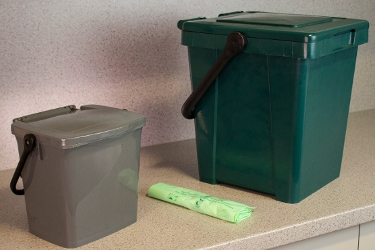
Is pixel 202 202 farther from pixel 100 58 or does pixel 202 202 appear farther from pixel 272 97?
pixel 100 58

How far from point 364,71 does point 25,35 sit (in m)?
1.29

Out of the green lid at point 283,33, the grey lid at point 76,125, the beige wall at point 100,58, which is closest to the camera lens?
the grey lid at point 76,125

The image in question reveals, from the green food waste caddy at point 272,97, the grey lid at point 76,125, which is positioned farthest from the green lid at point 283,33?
the grey lid at point 76,125

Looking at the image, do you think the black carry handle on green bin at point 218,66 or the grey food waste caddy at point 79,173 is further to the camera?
the black carry handle on green bin at point 218,66

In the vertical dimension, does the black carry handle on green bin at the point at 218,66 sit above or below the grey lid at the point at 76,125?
above

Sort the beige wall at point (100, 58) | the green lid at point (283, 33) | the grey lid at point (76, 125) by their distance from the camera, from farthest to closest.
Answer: the beige wall at point (100, 58), the green lid at point (283, 33), the grey lid at point (76, 125)

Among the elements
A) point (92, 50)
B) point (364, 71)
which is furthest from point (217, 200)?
point (364, 71)

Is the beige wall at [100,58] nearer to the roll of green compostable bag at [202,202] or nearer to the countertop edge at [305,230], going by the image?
the roll of green compostable bag at [202,202]

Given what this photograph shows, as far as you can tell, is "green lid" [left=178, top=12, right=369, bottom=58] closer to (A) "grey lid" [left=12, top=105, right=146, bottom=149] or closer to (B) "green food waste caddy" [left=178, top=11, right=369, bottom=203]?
(B) "green food waste caddy" [left=178, top=11, right=369, bottom=203]

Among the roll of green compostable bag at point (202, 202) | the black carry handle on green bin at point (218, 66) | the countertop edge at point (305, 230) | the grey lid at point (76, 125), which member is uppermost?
the black carry handle on green bin at point (218, 66)

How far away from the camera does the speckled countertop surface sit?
0.99 meters

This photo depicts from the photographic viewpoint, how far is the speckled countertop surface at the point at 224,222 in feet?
3.26

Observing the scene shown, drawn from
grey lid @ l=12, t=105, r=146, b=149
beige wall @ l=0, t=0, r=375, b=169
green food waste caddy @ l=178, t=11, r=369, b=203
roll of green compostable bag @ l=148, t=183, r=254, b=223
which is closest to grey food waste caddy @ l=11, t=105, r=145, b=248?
grey lid @ l=12, t=105, r=146, b=149

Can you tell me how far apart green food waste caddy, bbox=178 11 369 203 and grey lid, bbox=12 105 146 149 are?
249 millimetres
